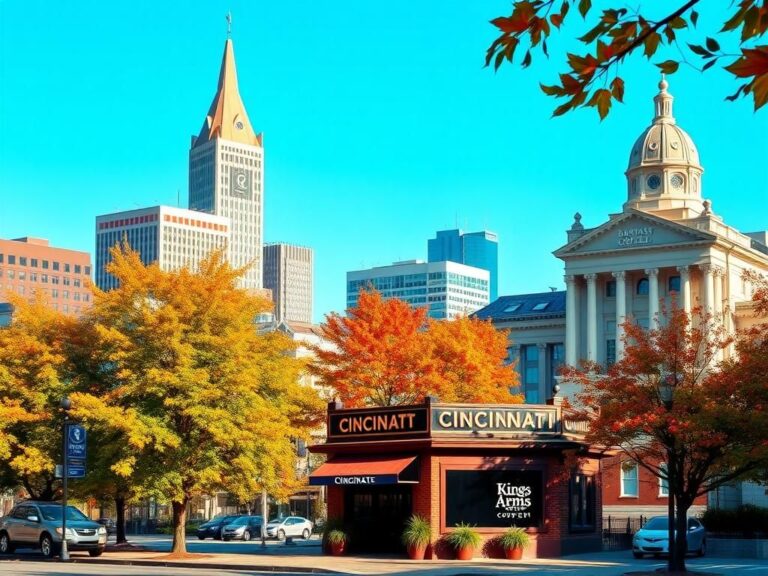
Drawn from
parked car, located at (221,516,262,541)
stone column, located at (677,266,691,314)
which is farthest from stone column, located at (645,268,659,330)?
parked car, located at (221,516,262,541)

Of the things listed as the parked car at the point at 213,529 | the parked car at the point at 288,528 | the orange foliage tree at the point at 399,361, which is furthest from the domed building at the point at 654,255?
the parked car at the point at 213,529

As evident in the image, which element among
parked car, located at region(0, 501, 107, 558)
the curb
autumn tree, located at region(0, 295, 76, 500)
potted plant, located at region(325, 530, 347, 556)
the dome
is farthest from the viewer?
the dome

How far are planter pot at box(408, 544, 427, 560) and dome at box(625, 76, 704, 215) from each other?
6798 cm

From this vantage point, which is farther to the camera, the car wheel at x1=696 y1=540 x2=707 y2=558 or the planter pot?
the car wheel at x1=696 y1=540 x2=707 y2=558

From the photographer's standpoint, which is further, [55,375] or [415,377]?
[415,377]

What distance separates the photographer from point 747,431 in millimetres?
34219

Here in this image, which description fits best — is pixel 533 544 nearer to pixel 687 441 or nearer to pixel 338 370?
pixel 687 441

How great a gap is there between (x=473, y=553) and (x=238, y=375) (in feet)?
34.2

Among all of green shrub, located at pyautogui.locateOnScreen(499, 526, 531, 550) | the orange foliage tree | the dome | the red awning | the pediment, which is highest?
the dome

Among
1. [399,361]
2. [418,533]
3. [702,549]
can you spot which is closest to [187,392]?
[418,533]

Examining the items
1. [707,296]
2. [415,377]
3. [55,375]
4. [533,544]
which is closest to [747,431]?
[533,544]

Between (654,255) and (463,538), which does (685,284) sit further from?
(463,538)

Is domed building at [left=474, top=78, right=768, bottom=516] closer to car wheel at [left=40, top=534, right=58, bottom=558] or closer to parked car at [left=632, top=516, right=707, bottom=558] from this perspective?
parked car at [left=632, top=516, right=707, bottom=558]

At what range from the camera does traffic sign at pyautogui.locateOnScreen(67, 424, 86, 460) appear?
41344mm
